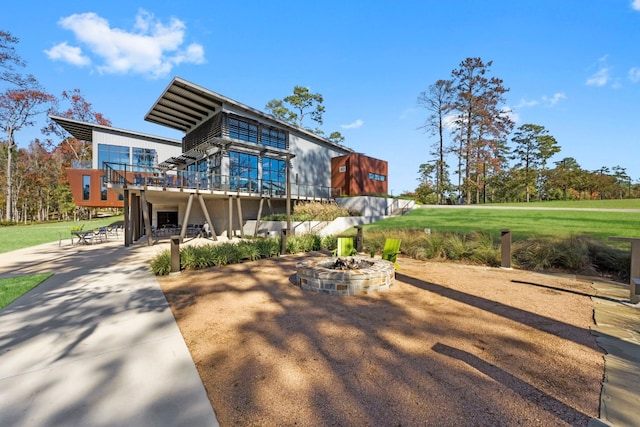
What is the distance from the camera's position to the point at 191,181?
1459 cm

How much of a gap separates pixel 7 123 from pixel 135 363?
45.5m

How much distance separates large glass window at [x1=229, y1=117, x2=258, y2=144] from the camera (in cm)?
1727

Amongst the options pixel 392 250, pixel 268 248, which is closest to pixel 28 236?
pixel 268 248

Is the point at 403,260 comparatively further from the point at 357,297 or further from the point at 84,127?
the point at 84,127

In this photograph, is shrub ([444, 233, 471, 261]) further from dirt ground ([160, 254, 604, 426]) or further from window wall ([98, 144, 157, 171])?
window wall ([98, 144, 157, 171])

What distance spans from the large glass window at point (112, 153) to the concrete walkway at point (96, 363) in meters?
24.3

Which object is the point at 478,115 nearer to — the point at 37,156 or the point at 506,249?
the point at 506,249

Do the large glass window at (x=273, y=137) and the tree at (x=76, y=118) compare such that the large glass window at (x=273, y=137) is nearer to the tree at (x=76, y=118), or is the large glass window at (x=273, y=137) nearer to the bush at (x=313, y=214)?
the bush at (x=313, y=214)

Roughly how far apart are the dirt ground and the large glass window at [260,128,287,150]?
15288 millimetres

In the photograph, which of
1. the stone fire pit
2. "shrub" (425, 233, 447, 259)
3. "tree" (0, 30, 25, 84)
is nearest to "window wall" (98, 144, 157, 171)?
"tree" (0, 30, 25, 84)

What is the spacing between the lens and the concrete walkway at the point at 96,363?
221 cm

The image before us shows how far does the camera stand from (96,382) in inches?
104

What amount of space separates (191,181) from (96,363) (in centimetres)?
1295

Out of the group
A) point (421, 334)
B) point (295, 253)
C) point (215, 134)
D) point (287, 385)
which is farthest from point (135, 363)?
point (215, 134)
